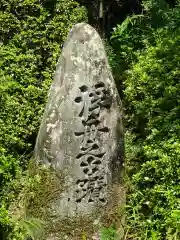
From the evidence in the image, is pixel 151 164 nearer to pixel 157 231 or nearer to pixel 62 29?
pixel 157 231

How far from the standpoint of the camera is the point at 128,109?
5.88 m

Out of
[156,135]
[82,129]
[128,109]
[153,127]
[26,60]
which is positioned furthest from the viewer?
[128,109]

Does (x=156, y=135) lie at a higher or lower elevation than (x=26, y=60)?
lower

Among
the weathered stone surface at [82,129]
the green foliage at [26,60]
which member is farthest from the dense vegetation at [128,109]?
the weathered stone surface at [82,129]

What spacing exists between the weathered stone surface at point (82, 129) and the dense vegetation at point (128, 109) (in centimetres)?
26

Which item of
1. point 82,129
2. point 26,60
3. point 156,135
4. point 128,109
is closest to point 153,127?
point 156,135

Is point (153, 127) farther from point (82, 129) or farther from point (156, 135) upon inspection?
point (82, 129)

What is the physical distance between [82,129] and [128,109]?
5.36 ft

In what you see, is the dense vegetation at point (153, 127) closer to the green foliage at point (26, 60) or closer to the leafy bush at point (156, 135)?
the leafy bush at point (156, 135)

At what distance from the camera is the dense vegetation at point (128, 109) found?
4.22 m

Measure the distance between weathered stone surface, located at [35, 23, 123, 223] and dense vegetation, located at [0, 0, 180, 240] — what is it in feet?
0.86

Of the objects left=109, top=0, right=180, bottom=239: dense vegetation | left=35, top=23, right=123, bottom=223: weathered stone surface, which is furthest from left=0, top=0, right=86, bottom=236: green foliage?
left=109, top=0, right=180, bottom=239: dense vegetation

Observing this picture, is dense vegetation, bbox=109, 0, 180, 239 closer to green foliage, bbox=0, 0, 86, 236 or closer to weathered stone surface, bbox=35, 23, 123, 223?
weathered stone surface, bbox=35, 23, 123, 223

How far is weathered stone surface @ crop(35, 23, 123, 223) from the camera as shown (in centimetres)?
434
